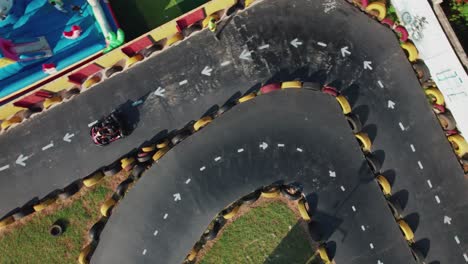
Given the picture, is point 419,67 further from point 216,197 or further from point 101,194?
point 101,194

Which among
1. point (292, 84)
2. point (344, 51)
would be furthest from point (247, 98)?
point (344, 51)

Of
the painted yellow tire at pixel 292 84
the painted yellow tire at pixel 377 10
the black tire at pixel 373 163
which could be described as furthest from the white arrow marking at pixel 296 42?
the black tire at pixel 373 163

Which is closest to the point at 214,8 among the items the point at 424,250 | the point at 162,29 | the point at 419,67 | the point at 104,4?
the point at 162,29

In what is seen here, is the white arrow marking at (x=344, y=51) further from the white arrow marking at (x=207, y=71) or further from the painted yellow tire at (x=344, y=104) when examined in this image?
the white arrow marking at (x=207, y=71)

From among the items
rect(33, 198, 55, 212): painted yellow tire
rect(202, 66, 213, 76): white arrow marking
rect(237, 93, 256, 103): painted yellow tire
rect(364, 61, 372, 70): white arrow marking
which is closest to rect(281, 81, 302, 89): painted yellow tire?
rect(237, 93, 256, 103): painted yellow tire

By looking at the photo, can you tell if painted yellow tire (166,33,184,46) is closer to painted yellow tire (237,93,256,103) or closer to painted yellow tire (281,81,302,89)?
painted yellow tire (237,93,256,103)

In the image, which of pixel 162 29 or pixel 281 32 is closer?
pixel 162 29
